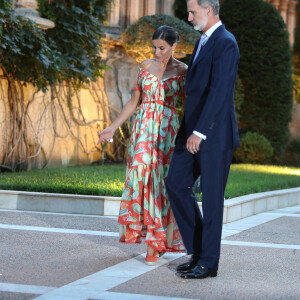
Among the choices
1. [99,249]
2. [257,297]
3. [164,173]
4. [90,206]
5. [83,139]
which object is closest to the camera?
[257,297]

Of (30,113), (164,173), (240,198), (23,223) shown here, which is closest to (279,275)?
(164,173)

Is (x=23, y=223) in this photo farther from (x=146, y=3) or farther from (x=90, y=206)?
(x=146, y=3)

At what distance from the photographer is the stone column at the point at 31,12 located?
12898 mm

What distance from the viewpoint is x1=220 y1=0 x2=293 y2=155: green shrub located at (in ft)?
63.3

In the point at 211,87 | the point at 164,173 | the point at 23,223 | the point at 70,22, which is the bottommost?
the point at 23,223

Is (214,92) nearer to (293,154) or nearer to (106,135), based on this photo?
(106,135)

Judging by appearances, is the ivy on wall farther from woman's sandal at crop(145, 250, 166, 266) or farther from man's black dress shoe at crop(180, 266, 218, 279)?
man's black dress shoe at crop(180, 266, 218, 279)

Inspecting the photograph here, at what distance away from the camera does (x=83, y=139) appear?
16.0 meters

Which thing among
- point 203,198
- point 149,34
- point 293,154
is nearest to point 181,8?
point 149,34

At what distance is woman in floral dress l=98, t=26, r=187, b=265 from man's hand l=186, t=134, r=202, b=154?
70cm

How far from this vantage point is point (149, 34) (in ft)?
51.0

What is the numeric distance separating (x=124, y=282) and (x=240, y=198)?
15.5 ft

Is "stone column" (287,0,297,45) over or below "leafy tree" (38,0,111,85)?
over

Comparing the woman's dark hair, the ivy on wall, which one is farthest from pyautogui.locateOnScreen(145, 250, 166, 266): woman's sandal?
the ivy on wall
